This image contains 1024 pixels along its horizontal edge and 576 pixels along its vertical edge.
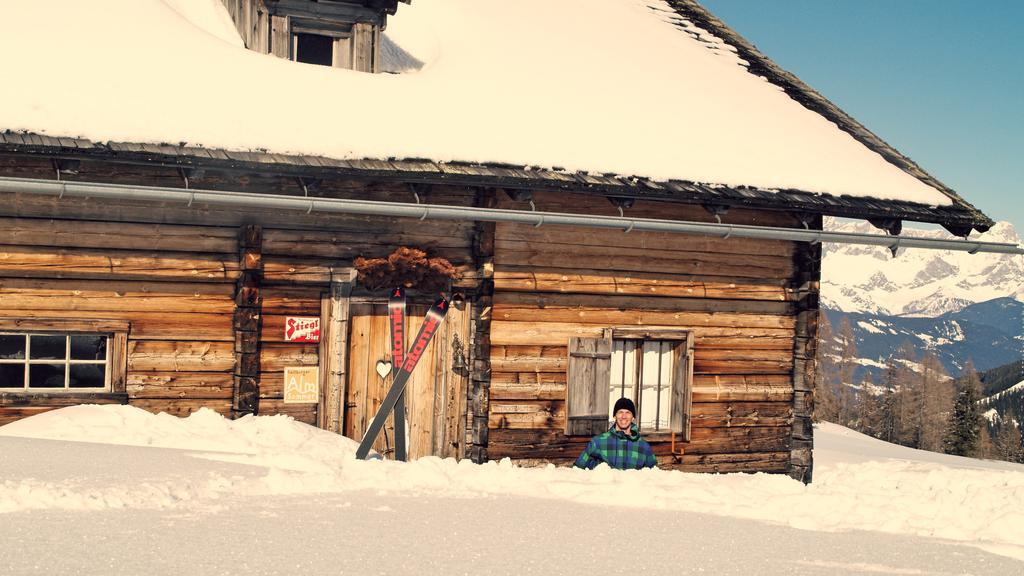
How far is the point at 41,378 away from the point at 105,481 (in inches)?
145

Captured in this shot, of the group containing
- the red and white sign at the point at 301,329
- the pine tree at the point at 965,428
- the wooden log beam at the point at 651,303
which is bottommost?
the pine tree at the point at 965,428

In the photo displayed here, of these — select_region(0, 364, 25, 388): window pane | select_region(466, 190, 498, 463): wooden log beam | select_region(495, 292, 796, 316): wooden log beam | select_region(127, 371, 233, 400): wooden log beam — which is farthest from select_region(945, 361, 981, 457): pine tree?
select_region(0, 364, 25, 388): window pane

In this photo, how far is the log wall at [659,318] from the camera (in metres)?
10.3

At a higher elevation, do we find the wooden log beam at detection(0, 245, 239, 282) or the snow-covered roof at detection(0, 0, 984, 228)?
the snow-covered roof at detection(0, 0, 984, 228)

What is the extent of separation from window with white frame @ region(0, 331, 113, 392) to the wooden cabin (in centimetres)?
2

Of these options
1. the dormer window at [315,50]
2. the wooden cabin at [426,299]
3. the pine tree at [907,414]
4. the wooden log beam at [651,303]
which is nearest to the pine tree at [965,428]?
the pine tree at [907,414]

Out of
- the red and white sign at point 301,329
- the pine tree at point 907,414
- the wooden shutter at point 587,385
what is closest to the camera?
the red and white sign at point 301,329

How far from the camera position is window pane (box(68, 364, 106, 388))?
361 inches

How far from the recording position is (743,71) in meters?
13.8

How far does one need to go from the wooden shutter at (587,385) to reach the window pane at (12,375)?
5319mm

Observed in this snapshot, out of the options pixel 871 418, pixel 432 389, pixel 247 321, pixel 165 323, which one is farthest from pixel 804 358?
pixel 871 418

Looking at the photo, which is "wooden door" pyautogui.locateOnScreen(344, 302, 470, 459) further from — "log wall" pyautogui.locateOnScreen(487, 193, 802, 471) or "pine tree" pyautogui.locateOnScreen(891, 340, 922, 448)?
"pine tree" pyautogui.locateOnScreen(891, 340, 922, 448)

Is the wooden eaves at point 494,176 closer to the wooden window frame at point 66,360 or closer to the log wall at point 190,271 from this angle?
the log wall at point 190,271

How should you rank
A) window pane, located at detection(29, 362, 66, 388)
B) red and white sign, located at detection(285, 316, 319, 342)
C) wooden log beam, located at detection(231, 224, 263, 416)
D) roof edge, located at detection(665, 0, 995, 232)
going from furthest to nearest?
1. roof edge, located at detection(665, 0, 995, 232)
2. red and white sign, located at detection(285, 316, 319, 342)
3. wooden log beam, located at detection(231, 224, 263, 416)
4. window pane, located at detection(29, 362, 66, 388)
